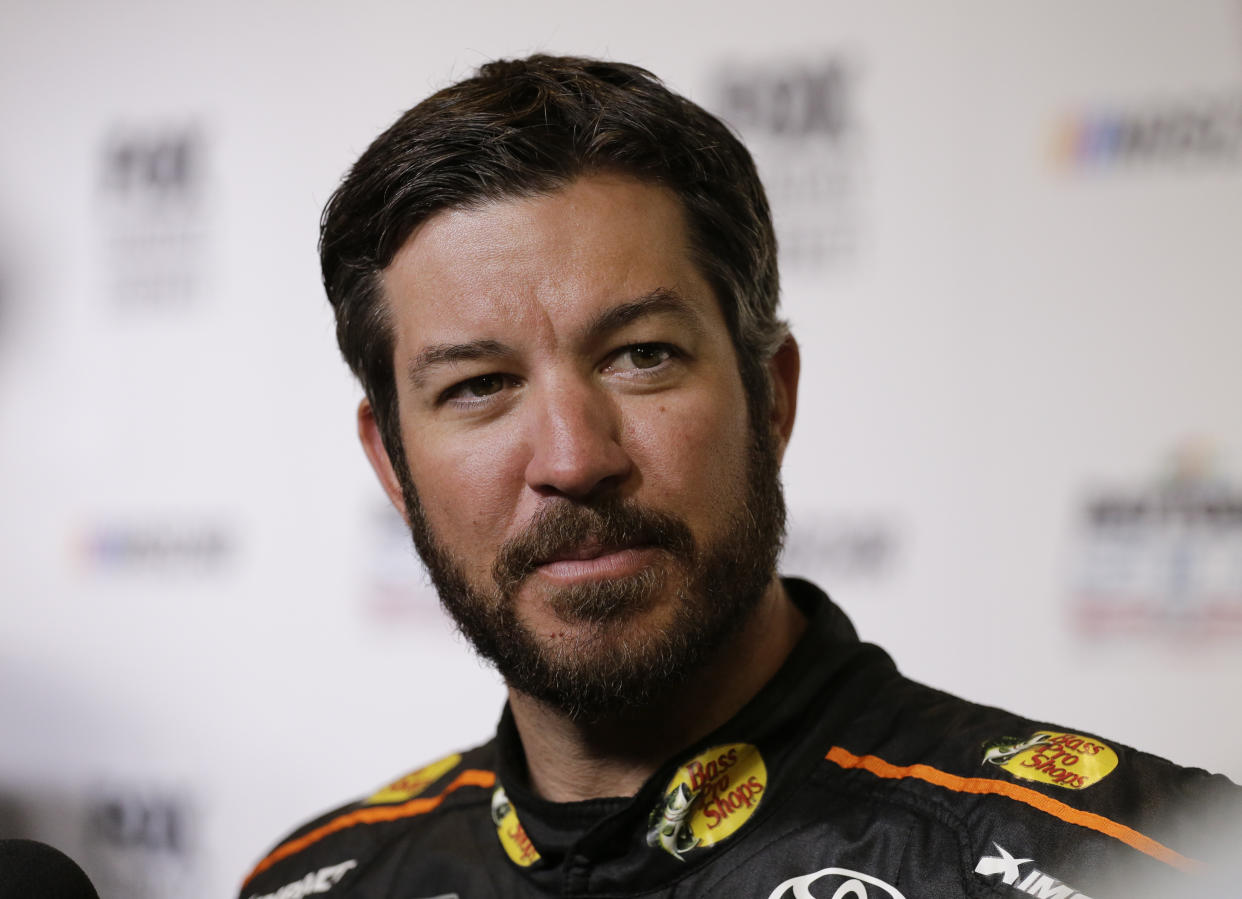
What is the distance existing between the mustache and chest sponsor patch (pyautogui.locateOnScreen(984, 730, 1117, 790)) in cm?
31

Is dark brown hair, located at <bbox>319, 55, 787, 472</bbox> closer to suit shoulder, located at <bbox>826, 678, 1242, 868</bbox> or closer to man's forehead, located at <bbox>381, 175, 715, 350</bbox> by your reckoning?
man's forehead, located at <bbox>381, 175, 715, 350</bbox>

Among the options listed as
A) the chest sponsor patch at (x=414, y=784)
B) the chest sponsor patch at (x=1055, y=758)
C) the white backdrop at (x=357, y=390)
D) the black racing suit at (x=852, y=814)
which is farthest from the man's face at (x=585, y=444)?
the white backdrop at (x=357, y=390)

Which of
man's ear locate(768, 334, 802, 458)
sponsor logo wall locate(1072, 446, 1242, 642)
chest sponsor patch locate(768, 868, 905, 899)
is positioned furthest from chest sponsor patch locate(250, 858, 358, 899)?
sponsor logo wall locate(1072, 446, 1242, 642)

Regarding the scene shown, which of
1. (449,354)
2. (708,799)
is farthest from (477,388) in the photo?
(708,799)

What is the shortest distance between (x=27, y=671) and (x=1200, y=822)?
2426 millimetres

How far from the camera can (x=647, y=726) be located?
1.20 metres

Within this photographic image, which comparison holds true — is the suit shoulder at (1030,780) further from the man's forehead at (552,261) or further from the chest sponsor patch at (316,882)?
the chest sponsor patch at (316,882)

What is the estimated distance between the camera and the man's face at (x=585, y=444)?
1108 mm

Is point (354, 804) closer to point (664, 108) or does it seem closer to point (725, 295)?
point (725, 295)

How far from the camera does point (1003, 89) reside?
214cm

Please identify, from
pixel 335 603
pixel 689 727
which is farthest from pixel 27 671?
pixel 689 727

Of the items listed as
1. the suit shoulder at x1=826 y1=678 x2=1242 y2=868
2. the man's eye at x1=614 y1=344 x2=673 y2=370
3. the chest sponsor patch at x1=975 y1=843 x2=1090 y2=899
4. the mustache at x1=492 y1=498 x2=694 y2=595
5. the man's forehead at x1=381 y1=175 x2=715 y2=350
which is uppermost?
the man's forehead at x1=381 y1=175 x2=715 y2=350

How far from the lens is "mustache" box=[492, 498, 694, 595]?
1097 millimetres

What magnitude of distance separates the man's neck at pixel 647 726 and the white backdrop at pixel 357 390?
0.95 m
